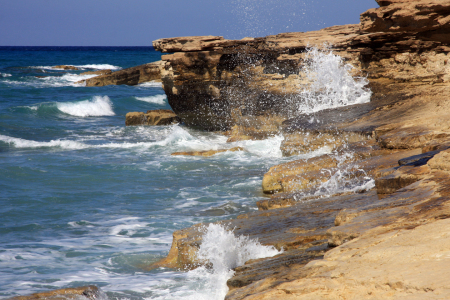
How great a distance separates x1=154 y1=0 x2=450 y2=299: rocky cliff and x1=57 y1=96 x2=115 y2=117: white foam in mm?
7660

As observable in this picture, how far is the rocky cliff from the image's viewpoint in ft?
8.00

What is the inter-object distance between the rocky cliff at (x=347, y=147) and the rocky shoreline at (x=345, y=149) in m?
0.01

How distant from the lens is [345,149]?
24.0ft

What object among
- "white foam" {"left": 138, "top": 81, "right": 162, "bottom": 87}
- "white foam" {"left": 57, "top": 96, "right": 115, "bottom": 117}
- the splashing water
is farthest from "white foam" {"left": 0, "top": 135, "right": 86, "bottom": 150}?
"white foam" {"left": 138, "top": 81, "right": 162, "bottom": 87}

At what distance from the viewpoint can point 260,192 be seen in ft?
25.3

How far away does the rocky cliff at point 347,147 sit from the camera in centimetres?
244

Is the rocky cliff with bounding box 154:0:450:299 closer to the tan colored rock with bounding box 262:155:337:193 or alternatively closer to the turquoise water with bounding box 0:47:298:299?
the tan colored rock with bounding box 262:155:337:193

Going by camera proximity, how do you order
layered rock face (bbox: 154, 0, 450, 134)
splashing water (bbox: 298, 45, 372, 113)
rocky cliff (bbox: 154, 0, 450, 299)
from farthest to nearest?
splashing water (bbox: 298, 45, 372, 113), layered rock face (bbox: 154, 0, 450, 134), rocky cliff (bbox: 154, 0, 450, 299)

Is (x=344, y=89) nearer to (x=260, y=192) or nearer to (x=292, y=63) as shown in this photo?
(x=292, y=63)

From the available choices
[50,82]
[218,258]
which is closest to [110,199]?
[218,258]

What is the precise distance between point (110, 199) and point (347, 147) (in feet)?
15.3

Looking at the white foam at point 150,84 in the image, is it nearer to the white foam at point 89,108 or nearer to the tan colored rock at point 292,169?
the white foam at point 89,108

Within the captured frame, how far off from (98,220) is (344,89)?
7.91 metres

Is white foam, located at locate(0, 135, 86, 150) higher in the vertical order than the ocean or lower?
higher
